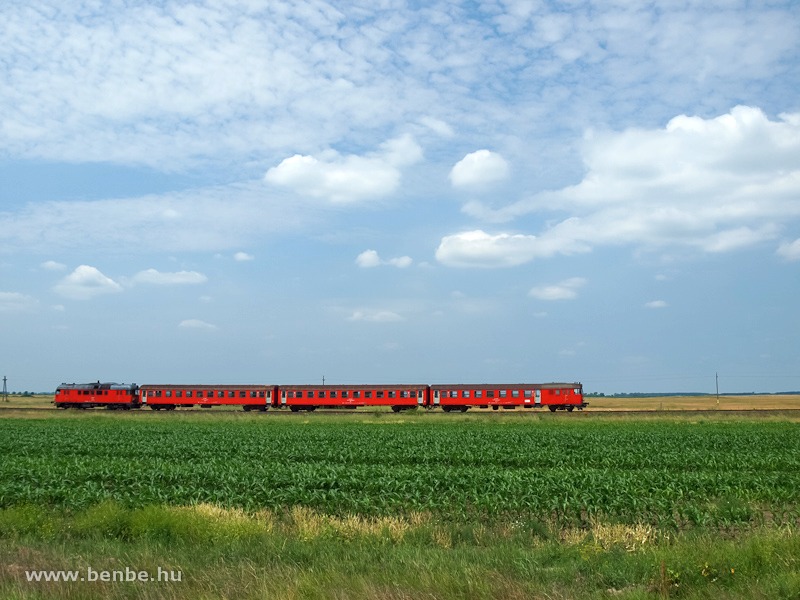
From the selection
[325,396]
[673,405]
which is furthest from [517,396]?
[673,405]

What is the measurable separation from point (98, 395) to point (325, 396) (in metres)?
25.9

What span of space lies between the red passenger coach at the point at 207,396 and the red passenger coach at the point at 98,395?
56.4 inches

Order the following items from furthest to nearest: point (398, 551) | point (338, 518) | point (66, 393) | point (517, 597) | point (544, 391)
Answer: point (66, 393) → point (544, 391) → point (338, 518) → point (398, 551) → point (517, 597)

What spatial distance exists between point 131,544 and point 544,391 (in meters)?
52.7

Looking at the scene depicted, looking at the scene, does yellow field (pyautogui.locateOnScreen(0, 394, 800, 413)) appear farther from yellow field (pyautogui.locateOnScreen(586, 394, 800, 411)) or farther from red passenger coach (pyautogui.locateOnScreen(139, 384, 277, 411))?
red passenger coach (pyautogui.locateOnScreen(139, 384, 277, 411))

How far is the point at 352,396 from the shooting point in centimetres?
6381

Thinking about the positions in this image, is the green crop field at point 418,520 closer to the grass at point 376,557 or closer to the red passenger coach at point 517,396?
the grass at point 376,557

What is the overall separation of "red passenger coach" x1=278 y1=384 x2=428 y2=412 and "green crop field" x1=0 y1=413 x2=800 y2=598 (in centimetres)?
3494

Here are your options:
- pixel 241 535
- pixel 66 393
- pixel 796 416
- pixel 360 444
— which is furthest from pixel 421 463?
pixel 66 393

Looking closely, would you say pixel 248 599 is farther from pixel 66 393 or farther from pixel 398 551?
pixel 66 393

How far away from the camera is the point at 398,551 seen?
1034cm

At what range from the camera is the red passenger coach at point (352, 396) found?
6272cm

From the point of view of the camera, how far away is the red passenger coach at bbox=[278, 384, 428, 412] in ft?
206

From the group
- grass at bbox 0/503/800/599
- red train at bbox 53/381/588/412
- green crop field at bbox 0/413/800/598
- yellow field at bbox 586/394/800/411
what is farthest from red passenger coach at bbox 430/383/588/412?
grass at bbox 0/503/800/599
